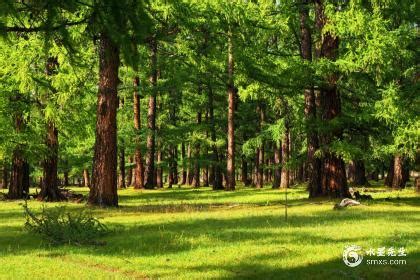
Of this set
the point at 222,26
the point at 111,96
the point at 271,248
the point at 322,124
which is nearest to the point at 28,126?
the point at 111,96

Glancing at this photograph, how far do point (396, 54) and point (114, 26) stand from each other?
Result: 38.8ft

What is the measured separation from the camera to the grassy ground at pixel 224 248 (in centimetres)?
774

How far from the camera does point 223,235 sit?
1059 centimetres

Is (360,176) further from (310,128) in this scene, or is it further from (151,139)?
(310,128)

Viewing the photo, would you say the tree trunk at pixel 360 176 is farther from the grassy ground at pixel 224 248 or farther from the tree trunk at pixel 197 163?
the grassy ground at pixel 224 248

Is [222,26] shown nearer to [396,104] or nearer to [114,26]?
[396,104]

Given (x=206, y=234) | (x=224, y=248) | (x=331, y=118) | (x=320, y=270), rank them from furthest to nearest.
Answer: (x=331, y=118), (x=206, y=234), (x=224, y=248), (x=320, y=270)

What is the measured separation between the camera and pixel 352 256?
8.29m

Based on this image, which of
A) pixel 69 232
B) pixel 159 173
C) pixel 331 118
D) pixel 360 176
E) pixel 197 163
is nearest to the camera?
pixel 69 232

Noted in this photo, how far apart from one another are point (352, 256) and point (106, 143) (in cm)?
1045

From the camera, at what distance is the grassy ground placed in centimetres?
774

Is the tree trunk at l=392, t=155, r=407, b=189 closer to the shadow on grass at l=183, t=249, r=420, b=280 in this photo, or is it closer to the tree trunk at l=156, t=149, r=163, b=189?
the tree trunk at l=156, t=149, r=163, b=189

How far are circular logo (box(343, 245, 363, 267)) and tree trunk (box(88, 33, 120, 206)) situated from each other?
985 cm

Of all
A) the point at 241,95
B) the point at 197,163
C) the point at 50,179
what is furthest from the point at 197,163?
the point at 241,95
